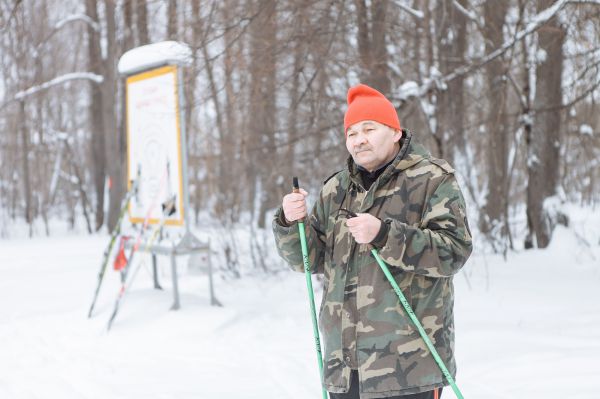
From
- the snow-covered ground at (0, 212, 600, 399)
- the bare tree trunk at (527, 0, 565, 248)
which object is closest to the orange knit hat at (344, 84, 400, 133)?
the snow-covered ground at (0, 212, 600, 399)

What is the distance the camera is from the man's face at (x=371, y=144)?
248cm

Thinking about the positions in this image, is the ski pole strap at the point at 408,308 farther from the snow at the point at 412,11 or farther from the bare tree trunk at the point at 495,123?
the snow at the point at 412,11

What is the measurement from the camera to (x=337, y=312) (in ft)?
8.21

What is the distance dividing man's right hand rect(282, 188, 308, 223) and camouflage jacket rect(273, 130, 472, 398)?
0.15 meters

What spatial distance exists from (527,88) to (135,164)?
5697 mm

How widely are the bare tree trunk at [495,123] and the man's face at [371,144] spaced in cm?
533

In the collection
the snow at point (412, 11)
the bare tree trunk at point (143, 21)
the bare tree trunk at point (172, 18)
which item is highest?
the bare tree trunk at point (143, 21)

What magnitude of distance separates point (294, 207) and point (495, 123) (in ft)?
22.2

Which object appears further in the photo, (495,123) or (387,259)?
(495,123)

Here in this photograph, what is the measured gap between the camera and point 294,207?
2582mm

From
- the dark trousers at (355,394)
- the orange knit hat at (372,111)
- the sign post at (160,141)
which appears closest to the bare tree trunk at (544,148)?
the sign post at (160,141)

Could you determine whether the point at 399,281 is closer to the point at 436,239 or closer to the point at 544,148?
the point at 436,239

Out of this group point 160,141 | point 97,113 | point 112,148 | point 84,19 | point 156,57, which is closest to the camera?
point 156,57

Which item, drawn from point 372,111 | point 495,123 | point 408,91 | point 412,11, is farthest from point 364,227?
point 495,123
